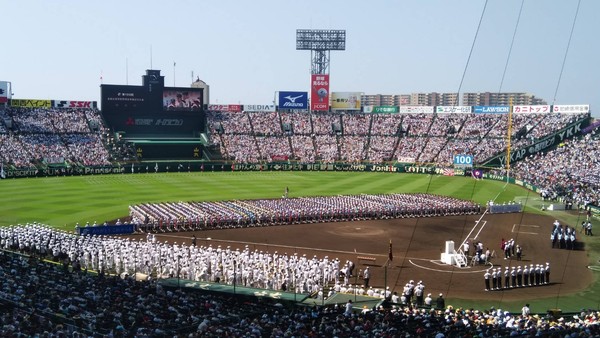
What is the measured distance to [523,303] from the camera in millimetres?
22531

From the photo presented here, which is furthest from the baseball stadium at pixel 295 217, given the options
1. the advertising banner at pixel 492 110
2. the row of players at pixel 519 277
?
the advertising banner at pixel 492 110

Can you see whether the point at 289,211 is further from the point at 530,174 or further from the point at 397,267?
the point at 530,174

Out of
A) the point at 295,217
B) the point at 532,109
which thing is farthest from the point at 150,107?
the point at 532,109

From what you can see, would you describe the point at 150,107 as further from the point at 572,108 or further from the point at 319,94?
the point at 572,108

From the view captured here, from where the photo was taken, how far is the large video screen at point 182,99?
79312 millimetres

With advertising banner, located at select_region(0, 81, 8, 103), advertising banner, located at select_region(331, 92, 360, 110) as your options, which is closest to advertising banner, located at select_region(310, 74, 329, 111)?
advertising banner, located at select_region(331, 92, 360, 110)

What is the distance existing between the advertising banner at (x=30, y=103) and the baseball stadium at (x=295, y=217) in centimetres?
24

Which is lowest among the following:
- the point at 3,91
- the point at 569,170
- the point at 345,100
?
the point at 569,170

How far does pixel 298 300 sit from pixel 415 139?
6455cm

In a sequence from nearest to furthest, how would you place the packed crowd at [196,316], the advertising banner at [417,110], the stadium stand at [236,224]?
the packed crowd at [196,316] < the stadium stand at [236,224] < the advertising banner at [417,110]

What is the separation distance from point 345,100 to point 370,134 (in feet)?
30.8

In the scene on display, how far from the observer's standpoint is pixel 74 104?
3169 inches

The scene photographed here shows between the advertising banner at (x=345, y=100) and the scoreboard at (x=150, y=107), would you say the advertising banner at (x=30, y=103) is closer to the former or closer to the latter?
the scoreboard at (x=150, y=107)

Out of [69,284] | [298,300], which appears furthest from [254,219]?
[69,284]
